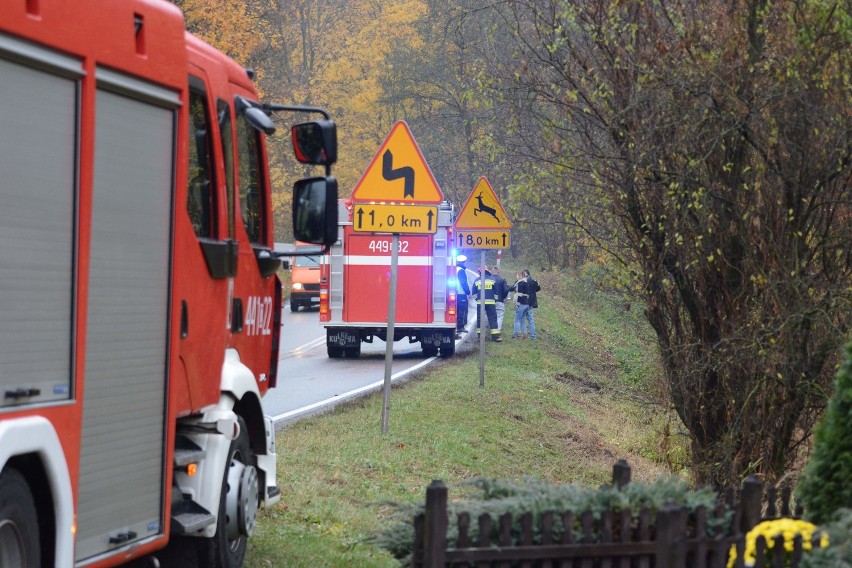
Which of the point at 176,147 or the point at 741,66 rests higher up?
the point at 741,66

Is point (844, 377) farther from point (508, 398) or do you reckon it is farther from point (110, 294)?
point (508, 398)

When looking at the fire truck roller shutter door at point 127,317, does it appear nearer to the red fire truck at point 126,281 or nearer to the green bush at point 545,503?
the red fire truck at point 126,281

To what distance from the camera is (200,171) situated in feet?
20.9

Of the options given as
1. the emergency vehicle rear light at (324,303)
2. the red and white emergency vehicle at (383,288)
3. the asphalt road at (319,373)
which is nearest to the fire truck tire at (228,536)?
the asphalt road at (319,373)

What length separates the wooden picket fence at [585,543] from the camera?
4160 mm

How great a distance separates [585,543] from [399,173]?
28.2ft

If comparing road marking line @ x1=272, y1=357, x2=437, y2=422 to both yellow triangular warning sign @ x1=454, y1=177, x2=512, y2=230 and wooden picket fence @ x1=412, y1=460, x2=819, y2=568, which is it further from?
wooden picket fence @ x1=412, y1=460, x2=819, y2=568

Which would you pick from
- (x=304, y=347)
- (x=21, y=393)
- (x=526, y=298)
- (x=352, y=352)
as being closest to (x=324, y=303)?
(x=352, y=352)

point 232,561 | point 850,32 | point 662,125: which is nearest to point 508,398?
point 662,125

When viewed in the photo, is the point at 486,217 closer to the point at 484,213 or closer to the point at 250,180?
the point at 484,213

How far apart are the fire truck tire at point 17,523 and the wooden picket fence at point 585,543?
1.44 m

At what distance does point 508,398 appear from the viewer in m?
19.5

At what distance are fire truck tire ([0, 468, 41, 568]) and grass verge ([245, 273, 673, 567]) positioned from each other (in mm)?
1211

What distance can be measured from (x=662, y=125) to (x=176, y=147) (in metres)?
6.13
